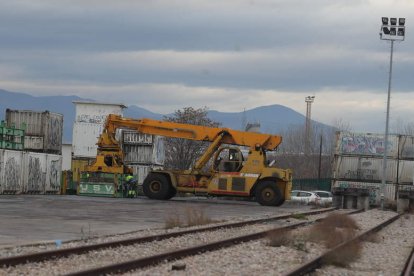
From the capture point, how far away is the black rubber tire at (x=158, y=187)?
35.2 metres

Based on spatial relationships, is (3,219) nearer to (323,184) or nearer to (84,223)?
(84,223)

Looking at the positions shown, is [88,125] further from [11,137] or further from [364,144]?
[364,144]

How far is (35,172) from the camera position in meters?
38.8

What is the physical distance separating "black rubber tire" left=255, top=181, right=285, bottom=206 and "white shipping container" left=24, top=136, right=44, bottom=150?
51.4 feet

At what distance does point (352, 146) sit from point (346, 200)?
4.96 metres

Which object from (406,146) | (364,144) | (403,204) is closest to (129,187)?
(364,144)

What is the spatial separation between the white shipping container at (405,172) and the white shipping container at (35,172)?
23.1 meters

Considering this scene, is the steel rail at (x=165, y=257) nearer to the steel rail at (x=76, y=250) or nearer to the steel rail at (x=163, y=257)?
the steel rail at (x=163, y=257)

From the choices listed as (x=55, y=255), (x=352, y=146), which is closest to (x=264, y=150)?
(x=352, y=146)

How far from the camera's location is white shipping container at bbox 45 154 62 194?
1592 inches

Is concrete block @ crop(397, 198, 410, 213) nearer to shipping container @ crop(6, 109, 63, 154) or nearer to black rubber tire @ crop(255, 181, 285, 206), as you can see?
black rubber tire @ crop(255, 181, 285, 206)

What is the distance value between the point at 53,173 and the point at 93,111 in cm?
2191

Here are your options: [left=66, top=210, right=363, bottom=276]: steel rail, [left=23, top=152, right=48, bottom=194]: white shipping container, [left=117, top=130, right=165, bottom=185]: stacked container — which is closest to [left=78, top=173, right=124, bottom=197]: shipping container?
[left=23, top=152, right=48, bottom=194]: white shipping container

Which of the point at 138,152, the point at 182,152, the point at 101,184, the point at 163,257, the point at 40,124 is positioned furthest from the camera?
the point at 182,152
